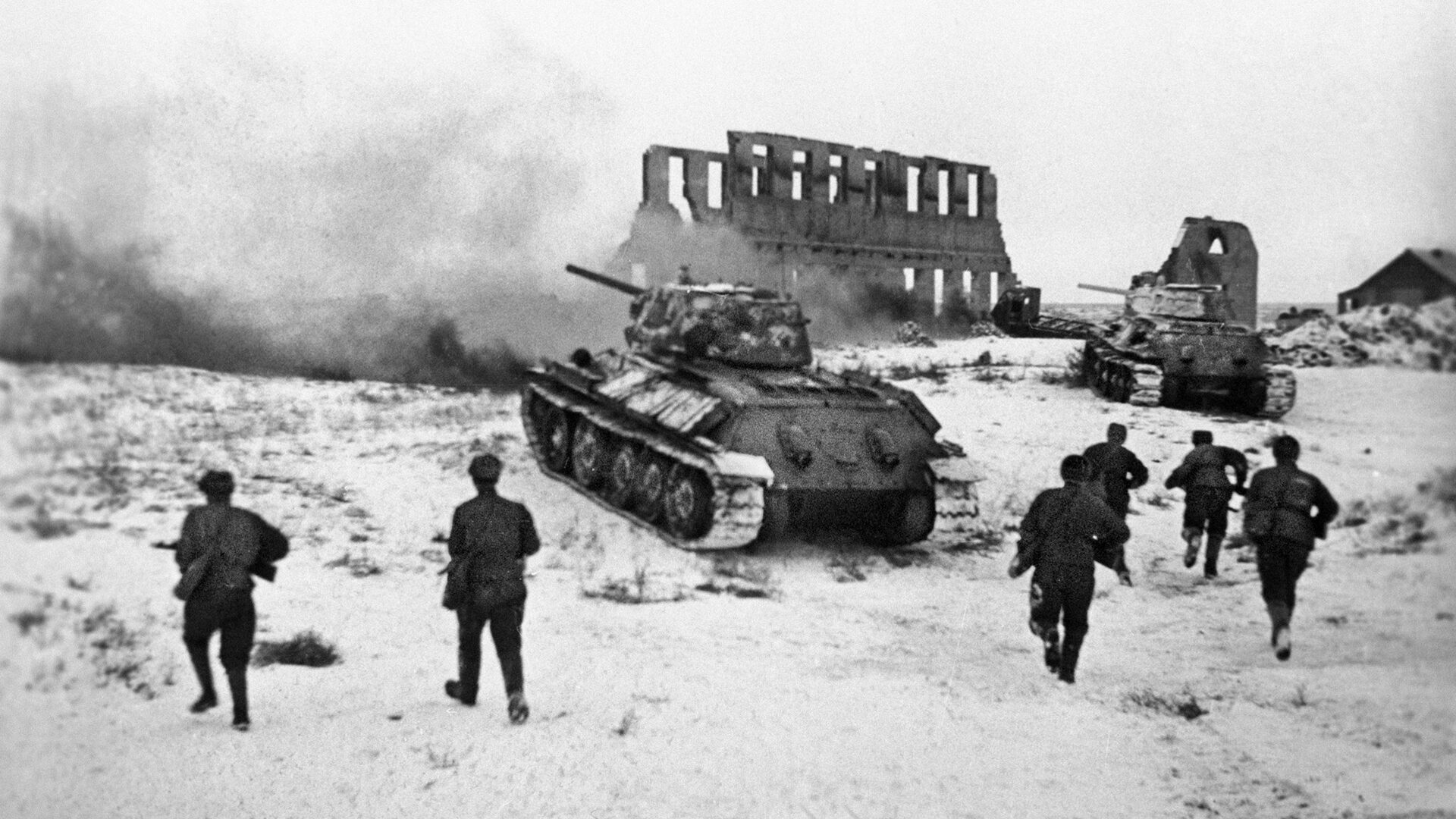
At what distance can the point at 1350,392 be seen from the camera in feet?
41.4

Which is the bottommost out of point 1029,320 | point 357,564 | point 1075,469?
point 357,564

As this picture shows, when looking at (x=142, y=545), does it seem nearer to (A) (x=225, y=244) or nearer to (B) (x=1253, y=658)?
(A) (x=225, y=244)

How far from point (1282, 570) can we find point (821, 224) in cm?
2264

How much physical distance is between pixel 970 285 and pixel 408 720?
92.5 ft

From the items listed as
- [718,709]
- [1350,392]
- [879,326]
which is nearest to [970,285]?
[879,326]

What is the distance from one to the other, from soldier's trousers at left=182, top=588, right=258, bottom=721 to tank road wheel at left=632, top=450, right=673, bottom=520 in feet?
18.6

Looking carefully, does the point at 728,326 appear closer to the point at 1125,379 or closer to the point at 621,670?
the point at 621,670

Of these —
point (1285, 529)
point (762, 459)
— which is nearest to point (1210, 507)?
point (1285, 529)

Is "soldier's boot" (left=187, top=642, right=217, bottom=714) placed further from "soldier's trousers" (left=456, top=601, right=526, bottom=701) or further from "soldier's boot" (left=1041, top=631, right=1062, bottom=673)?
"soldier's boot" (left=1041, top=631, right=1062, bottom=673)

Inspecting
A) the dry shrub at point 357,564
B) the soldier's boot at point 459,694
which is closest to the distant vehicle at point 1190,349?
the dry shrub at point 357,564

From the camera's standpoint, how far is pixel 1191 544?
9.10 meters

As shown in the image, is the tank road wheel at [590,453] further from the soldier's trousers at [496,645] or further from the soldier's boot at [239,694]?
the soldier's boot at [239,694]

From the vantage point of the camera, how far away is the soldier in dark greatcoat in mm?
5559

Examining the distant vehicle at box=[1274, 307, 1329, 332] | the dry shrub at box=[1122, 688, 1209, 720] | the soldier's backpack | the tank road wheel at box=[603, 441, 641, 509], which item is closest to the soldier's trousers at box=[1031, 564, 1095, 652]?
the dry shrub at box=[1122, 688, 1209, 720]
